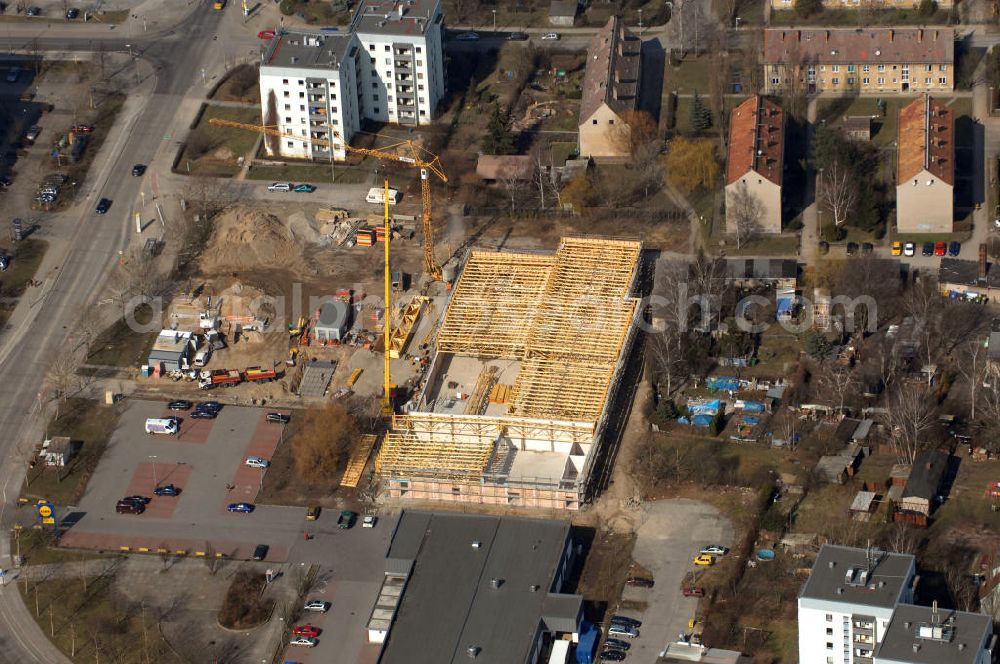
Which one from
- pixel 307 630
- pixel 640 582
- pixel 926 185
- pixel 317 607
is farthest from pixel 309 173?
pixel 640 582

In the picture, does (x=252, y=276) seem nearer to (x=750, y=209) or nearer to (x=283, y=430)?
(x=283, y=430)

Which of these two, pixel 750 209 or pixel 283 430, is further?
pixel 750 209

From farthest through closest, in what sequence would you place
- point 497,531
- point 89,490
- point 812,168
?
point 812,168
point 89,490
point 497,531

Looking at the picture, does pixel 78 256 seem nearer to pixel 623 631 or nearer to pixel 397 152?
pixel 397 152

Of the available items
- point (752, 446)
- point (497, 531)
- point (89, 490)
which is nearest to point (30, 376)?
point (89, 490)

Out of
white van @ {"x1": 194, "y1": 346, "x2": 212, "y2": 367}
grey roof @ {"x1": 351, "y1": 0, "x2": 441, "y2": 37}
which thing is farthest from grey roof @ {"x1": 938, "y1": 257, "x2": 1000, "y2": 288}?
white van @ {"x1": 194, "y1": 346, "x2": 212, "y2": 367}

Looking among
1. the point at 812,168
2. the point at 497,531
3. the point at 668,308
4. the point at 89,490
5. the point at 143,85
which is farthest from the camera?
the point at 143,85
